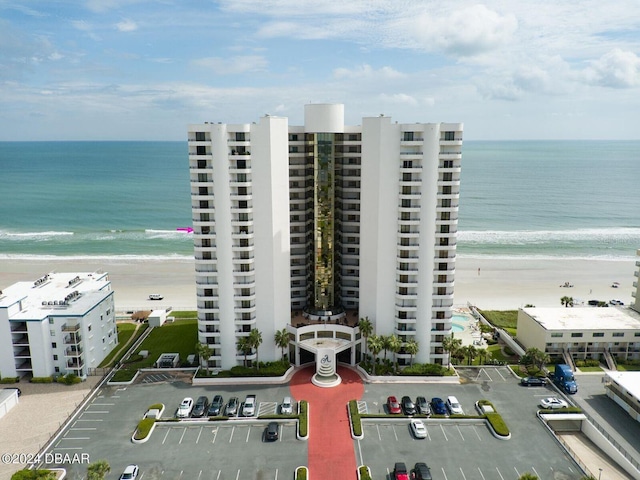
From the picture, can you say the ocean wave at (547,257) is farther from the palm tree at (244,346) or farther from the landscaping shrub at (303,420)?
the landscaping shrub at (303,420)

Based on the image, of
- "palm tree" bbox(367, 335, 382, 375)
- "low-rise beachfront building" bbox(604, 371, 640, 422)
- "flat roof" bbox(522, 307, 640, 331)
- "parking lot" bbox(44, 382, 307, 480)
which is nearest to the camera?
"parking lot" bbox(44, 382, 307, 480)

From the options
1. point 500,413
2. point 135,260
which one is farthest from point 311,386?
point 135,260

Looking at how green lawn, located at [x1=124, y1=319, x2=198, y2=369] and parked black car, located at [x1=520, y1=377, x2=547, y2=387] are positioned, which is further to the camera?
green lawn, located at [x1=124, y1=319, x2=198, y2=369]

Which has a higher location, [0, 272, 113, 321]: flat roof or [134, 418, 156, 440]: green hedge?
[0, 272, 113, 321]: flat roof

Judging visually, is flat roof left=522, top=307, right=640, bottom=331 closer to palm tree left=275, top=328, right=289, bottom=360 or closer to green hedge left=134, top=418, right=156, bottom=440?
palm tree left=275, top=328, right=289, bottom=360

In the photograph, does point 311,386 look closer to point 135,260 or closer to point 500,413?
point 500,413

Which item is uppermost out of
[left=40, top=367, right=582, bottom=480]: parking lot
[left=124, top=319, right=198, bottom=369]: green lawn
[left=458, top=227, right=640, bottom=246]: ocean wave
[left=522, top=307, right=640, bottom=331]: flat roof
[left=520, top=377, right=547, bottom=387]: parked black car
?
[left=458, top=227, right=640, bottom=246]: ocean wave

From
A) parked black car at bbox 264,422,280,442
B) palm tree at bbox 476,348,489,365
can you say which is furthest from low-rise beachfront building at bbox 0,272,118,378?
palm tree at bbox 476,348,489,365

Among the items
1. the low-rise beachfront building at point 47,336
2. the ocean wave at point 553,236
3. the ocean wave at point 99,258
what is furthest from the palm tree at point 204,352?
the ocean wave at point 553,236
